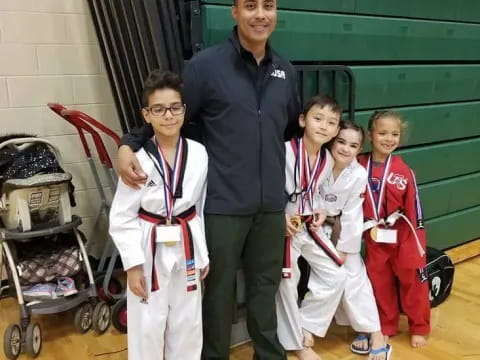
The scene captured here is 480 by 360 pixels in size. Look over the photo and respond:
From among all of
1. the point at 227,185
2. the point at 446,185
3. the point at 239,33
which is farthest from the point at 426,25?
the point at 227,185

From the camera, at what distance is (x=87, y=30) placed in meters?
3.12

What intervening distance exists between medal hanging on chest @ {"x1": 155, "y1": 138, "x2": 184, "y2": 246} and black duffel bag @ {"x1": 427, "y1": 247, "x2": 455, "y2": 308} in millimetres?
1721

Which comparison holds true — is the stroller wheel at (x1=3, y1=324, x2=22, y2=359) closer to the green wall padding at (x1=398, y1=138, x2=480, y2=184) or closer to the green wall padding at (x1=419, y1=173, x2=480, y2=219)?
the green wall padding at (x1=398, y1=138, x2=480, y2=184)

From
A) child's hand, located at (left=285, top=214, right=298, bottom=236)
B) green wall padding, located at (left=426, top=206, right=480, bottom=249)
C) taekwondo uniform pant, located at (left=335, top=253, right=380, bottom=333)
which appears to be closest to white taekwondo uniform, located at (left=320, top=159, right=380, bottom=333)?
taekwondo uniform pant, located at (left=335, top=253, right=380, bottom=333)

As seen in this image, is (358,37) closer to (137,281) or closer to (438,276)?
(438,276)

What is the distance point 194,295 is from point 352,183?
950 millimetres

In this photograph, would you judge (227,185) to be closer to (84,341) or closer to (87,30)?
(84,341)

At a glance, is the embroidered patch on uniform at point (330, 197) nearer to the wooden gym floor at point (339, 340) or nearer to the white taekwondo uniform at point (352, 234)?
the white taekwondo uniform at point (352, 234)

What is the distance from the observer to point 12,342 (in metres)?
2.41

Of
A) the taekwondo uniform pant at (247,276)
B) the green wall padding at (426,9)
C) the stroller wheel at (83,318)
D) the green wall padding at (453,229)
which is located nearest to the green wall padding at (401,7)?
the green wall padding at (426,9)

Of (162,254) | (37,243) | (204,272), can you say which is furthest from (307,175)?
(37,243)

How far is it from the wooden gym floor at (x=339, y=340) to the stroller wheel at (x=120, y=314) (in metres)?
0.06

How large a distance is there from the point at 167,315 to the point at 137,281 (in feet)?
0.68

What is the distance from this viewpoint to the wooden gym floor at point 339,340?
2.45 m
